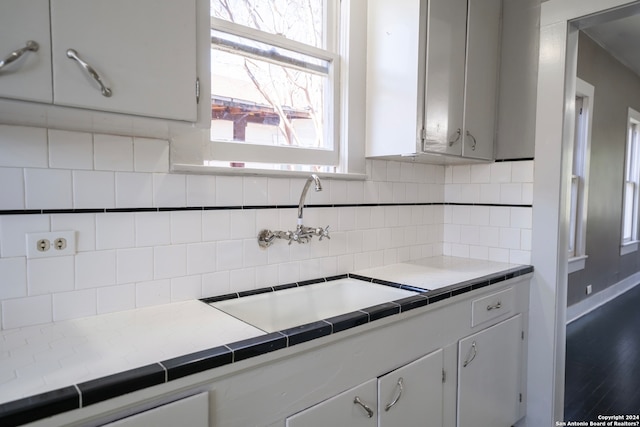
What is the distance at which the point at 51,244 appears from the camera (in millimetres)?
1164

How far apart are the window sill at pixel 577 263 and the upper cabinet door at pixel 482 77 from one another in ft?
7.20

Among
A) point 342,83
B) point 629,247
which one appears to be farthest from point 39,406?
point 629,247

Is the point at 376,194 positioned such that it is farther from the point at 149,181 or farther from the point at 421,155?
the point at 149,181

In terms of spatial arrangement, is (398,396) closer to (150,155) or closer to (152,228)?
(152,228)

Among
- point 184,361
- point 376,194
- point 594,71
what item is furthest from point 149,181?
point 594,71

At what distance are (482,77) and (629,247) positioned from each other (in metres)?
4.59

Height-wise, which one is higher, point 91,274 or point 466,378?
point 91,274

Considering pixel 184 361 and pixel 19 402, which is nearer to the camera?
pixel 19 402

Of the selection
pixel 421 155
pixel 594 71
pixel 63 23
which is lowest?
pixel 421 155

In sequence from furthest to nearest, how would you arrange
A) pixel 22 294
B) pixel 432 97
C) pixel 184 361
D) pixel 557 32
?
pixel 557 32, pixel 432 97, pixel 22 294, pixel 184 361

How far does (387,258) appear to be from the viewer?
7.19ft

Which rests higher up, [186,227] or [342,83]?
[342,83]

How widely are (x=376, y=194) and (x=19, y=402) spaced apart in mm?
1702

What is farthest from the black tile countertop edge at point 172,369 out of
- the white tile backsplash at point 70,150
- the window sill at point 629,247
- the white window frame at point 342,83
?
the window sill at point 629,247
